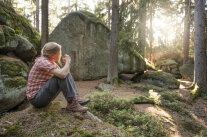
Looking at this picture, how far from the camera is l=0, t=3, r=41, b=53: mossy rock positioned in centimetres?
633

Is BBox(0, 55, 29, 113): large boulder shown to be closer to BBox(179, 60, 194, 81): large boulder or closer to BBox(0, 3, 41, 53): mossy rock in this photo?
BBox(0, 3, 41, 53): mossy rock

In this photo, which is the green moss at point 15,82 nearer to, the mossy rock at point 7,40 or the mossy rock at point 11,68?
the mossy rock at point 11,68

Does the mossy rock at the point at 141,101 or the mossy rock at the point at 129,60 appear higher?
the mossy rock at the point at 129,60

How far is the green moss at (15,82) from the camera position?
4453 millimetres

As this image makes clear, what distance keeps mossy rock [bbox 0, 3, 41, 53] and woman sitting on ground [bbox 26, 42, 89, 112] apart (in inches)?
193

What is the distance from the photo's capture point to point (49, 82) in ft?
8.56

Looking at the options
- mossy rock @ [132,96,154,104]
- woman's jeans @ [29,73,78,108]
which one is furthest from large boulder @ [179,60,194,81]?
woman's jeans @ [29,73,78,108]

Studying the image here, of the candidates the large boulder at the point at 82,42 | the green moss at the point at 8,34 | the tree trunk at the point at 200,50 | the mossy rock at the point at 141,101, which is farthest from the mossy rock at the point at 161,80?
the green moss at the point at 8,34

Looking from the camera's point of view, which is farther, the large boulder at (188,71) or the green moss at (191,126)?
the large boulder at (188,71)

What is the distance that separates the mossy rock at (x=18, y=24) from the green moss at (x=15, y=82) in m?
2.93

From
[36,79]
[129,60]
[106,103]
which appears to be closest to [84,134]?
[36,79]

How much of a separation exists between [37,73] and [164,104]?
492 cm

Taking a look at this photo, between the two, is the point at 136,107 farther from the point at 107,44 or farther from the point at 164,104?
the point at 107,44

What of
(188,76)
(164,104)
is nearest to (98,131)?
(164,104)
